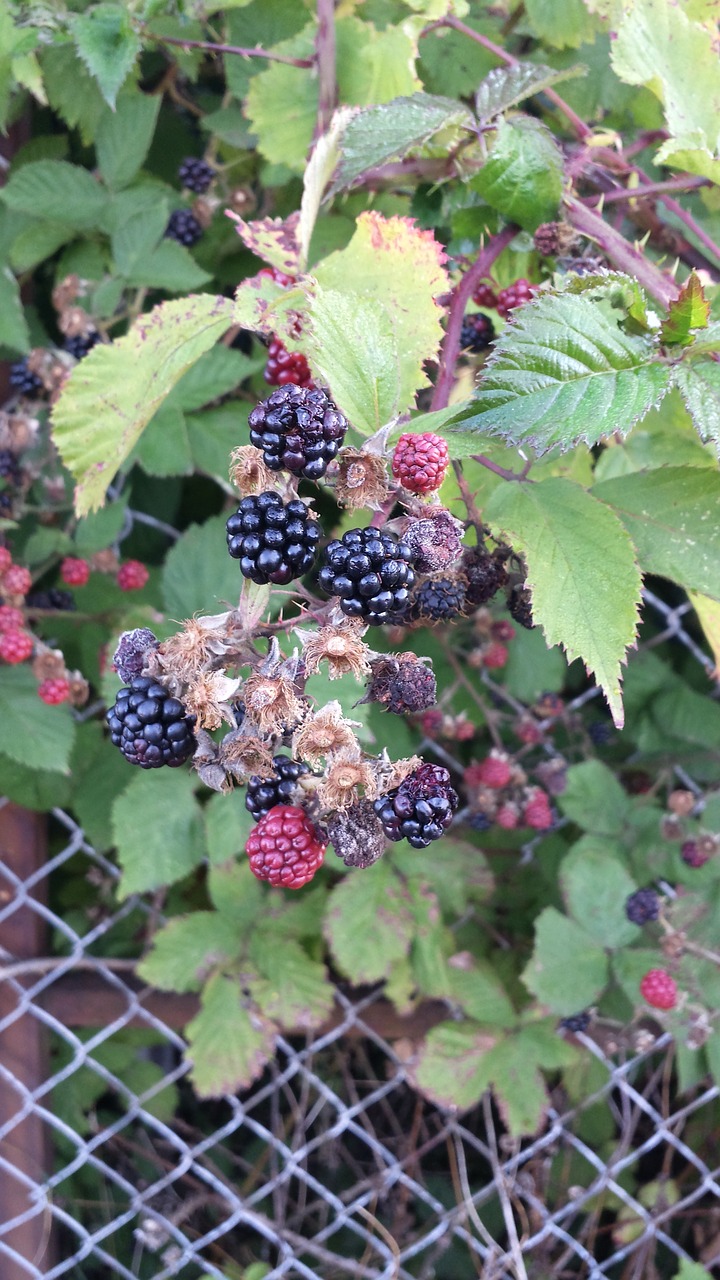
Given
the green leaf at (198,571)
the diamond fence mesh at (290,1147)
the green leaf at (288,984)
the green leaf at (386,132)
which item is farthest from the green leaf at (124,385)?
the green leaf at (288,984)

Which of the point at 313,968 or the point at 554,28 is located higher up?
the point at 554,28

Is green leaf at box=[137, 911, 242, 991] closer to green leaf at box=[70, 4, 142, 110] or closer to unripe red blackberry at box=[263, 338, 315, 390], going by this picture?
unripe red blackberry at box=[263, 338, 315, 390]

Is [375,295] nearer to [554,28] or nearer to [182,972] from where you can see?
[554,28]

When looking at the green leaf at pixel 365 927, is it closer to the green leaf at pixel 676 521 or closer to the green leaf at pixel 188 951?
the green leaf at pixel 188 951

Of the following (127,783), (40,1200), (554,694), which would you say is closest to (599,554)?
(554,694)

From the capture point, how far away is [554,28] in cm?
142

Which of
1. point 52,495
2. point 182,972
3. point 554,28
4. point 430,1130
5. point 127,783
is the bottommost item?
point 430,1130

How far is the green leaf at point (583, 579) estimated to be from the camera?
80cm

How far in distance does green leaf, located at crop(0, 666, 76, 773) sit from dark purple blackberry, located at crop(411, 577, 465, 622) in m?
0.87

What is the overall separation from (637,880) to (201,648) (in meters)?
1.42

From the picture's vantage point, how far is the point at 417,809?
27.4 inches

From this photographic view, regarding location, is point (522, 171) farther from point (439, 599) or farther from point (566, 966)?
point (566, 966)

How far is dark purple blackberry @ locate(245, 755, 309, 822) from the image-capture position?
0.75 metres

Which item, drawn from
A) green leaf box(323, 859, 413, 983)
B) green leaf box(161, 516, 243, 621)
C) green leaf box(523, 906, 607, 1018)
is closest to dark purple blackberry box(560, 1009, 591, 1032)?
green leaf box(523, 906, 607, 1018)
